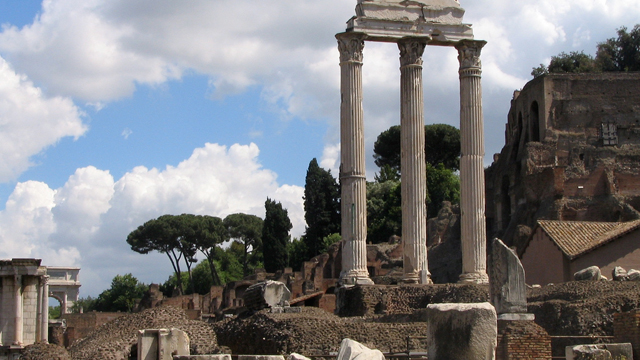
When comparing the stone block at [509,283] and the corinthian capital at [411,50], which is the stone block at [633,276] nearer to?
the stone block at [509,283]

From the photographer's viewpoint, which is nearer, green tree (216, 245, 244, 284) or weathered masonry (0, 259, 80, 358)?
weathered masonry (0, 259, 80, 358)

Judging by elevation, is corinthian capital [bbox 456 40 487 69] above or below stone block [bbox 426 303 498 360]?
above

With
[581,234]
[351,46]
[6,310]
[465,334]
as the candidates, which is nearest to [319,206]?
[581,234]

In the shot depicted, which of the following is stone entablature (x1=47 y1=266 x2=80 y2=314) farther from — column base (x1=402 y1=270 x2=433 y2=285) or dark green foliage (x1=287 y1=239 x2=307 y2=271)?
column base (x1=402 y1=270 x2=433 y2=285)

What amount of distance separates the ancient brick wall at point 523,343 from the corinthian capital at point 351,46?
39.9 ft

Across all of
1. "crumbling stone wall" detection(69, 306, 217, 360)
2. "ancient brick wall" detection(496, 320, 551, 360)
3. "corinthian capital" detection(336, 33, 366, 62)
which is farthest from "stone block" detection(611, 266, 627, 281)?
"crumbling stone wall" detection(69, 306, 217, 360)

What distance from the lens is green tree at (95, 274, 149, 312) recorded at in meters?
71.7

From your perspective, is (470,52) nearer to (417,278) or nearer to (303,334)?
(417,278)

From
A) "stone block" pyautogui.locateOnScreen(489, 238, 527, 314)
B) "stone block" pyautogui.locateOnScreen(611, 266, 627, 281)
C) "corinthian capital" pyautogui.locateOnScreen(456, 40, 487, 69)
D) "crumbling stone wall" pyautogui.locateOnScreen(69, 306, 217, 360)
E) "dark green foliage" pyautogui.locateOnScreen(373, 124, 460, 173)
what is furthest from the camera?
"dark green foliage" pyautogui.locateOnScreen(373, 124, 460, 173)

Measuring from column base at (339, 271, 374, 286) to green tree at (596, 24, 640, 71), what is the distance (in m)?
40.9

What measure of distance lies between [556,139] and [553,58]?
1413cm

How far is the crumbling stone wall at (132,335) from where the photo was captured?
539 inches

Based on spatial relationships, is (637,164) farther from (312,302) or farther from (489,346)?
(489,346)

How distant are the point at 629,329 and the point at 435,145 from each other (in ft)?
178
